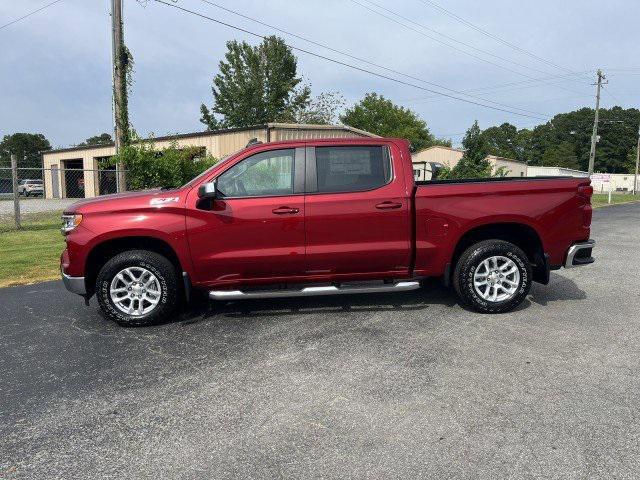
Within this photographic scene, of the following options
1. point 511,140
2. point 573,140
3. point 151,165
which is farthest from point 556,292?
point 511,140

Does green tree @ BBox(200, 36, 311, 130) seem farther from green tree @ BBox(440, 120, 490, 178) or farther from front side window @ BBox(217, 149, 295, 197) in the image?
front side window @ BBox(217, 149, 295, 197)

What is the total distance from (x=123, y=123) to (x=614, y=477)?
1256 centimetres

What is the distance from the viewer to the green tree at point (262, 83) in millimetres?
52969

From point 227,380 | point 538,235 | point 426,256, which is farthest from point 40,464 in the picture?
point 538,235

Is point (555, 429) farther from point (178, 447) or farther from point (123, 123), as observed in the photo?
point (123, 123)

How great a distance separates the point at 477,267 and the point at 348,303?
154 centimetres

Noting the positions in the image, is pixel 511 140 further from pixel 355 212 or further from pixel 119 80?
pixel 355 212

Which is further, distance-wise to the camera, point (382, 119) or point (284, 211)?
point (382, 119)

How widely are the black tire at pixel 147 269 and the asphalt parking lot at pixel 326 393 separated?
17 centimetres

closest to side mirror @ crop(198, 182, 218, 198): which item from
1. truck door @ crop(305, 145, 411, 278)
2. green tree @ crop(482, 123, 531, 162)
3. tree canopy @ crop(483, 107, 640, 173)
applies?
truck door @ crop(305, 145, 411, 278)

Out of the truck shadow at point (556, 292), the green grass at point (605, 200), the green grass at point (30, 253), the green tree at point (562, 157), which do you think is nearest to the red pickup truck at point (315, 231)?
the truck shadow at point (556, 292)

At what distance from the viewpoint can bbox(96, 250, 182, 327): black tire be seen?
494 centimetres

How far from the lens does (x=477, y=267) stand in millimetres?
5258

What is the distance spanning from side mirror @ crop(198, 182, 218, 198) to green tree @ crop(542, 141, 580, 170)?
354 ft
